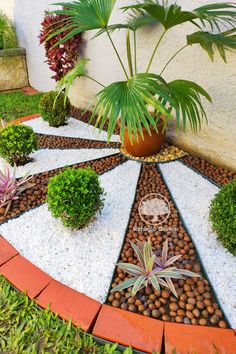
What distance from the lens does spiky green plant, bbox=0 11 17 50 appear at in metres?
6.07

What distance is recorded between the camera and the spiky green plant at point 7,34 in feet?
19.9

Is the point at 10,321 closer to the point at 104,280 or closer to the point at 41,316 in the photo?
the point at 41,316

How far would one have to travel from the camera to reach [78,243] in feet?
6.88

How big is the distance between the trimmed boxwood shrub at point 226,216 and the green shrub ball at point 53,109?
8.36ft

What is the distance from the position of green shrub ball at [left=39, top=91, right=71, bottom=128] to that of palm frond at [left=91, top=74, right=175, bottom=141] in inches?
74.0

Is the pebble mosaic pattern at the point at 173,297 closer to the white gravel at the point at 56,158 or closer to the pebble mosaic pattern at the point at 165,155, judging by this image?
the pebble mosaic pattern at the point at 165,155

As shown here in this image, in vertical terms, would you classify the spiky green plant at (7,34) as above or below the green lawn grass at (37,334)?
above

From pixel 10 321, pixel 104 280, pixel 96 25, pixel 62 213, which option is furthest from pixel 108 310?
pixel 96 25

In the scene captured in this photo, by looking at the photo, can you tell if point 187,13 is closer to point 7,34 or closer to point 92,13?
point 92,13

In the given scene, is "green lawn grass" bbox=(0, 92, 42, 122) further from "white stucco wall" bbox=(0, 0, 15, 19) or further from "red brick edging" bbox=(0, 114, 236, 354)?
"red brick edging" bbox=(0, 114, 236, 354)

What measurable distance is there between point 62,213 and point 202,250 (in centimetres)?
98

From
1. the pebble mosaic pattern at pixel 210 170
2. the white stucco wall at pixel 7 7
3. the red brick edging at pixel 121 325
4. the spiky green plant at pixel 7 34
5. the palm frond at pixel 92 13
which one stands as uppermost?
the white stucco wall at pixel 7 7

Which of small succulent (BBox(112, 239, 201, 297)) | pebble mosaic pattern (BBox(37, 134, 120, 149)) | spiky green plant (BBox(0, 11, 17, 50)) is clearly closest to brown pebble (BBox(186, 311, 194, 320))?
small succulent (BBox(112, 239, 201, 297))

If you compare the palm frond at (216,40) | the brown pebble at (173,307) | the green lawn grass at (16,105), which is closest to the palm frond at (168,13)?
the palm frond at (216,40)
